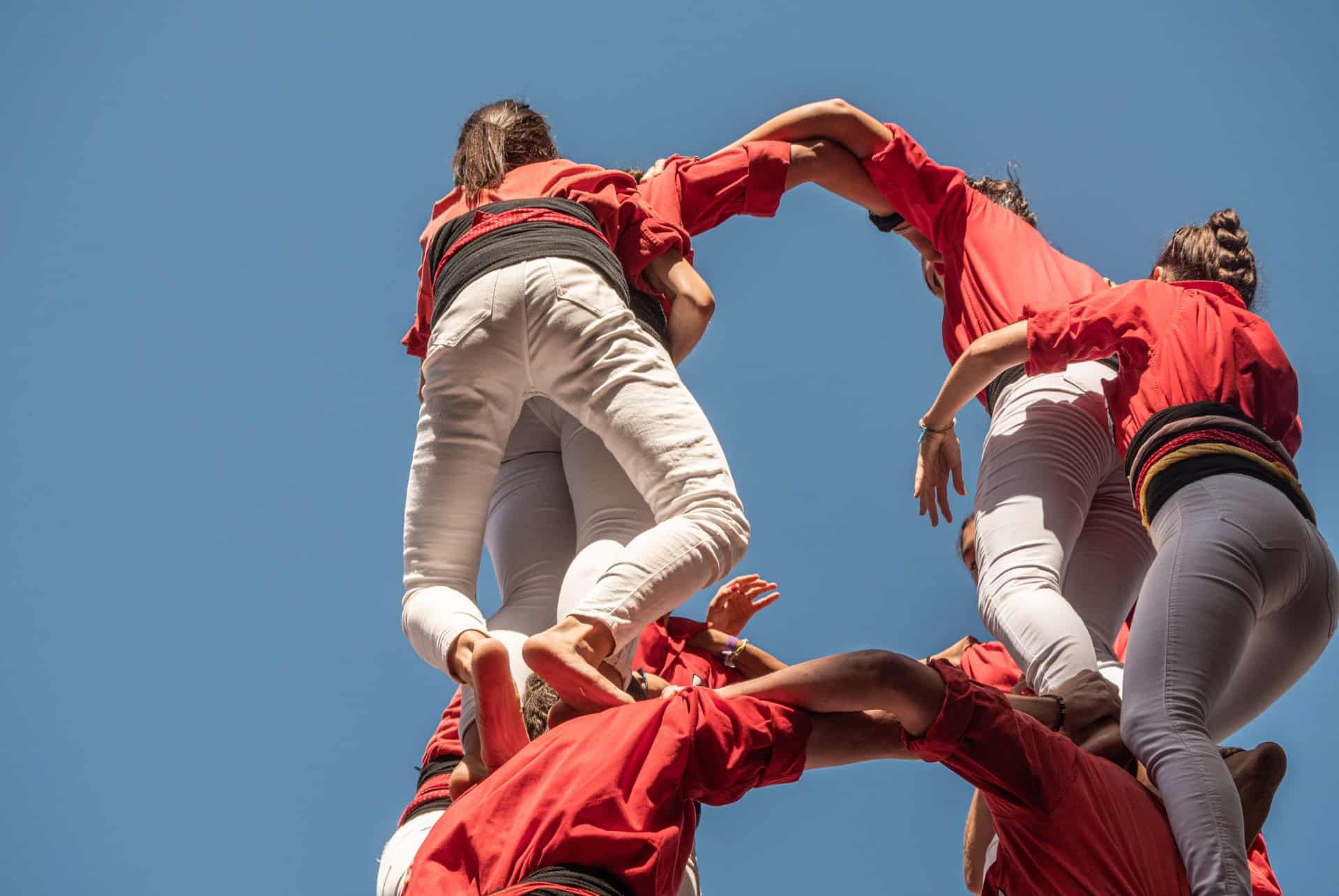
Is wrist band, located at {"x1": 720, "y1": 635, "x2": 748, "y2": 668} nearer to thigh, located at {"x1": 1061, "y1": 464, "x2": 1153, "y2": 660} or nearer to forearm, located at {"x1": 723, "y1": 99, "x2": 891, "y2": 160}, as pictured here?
thigh, located at {"x1": 1061, "y1": 464, "x2": 1153, "y2": 660}

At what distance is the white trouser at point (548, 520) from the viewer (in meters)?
2.69

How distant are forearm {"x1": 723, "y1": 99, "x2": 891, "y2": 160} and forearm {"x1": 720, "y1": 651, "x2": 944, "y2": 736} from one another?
1.88 metres

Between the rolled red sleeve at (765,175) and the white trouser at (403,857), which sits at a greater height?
the rolled red sleeve at (765,175)

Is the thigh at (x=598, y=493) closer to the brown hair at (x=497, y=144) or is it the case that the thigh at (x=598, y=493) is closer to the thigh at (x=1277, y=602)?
the brown hair at (x=497, y=144)

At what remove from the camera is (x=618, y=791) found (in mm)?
2143

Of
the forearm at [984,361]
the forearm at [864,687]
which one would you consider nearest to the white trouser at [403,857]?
the forearm at [864,687]

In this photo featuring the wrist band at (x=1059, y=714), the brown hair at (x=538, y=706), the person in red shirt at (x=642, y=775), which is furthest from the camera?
the wrist band at (x=1059, y=714)

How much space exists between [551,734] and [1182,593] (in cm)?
107

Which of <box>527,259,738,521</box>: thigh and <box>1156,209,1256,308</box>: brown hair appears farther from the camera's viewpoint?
<box>1156,209,1256,308</box>: brown hair

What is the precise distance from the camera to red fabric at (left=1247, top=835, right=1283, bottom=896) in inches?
109

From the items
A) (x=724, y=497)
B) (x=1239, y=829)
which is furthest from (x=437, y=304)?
(x=1239, y=829)

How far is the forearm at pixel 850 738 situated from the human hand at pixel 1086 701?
1.25 ft

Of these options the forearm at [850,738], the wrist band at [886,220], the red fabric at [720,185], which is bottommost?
the forearm at [850,738]

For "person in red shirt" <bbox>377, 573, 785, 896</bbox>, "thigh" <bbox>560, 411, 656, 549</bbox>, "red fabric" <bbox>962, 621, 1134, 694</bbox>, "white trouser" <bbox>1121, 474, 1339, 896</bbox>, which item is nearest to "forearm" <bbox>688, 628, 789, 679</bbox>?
"person in red shirt" <bbox>377, 573, 785, 896</bbox>
